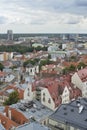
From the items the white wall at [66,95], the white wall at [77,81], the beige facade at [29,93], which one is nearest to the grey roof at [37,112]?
the white wall at [66,95]

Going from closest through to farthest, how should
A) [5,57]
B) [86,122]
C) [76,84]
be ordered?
[86,122]
[76,84]
[5,57]

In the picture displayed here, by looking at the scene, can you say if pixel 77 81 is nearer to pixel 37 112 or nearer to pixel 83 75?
pixel 83 75

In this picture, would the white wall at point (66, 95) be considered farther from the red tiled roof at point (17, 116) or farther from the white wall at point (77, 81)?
the red tiled roof at point (17, 116)

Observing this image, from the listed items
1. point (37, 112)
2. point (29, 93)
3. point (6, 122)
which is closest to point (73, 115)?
point (37, 112)

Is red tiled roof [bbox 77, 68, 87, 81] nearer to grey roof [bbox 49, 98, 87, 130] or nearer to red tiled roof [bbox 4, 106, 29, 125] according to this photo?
grey roof [bbox 49, 98, 87, 130]

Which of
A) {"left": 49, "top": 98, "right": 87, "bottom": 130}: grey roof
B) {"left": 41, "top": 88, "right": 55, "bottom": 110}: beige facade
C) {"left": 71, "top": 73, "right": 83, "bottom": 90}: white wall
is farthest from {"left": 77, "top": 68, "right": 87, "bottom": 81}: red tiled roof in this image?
{"left": 49, "top": 98, "right": 87, "bottom": 130}: grey roof

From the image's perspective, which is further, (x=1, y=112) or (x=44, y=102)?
(x=44, y=102)

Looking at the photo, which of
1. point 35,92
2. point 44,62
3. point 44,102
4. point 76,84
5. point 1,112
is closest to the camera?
point 1,112

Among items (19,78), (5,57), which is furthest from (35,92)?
(5,57)

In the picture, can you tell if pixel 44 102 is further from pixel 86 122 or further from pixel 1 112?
pixel 86 122
